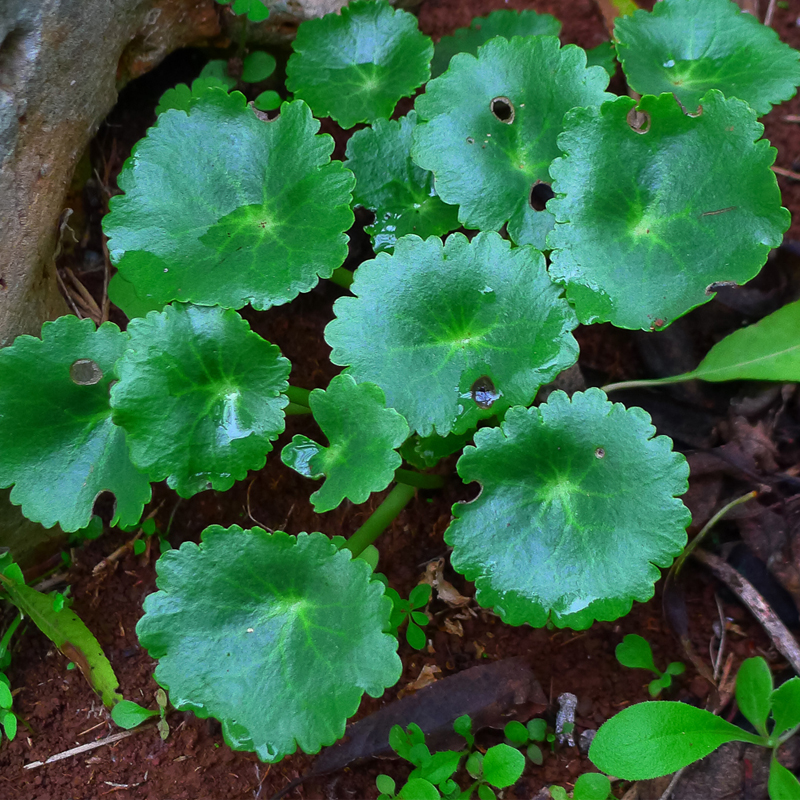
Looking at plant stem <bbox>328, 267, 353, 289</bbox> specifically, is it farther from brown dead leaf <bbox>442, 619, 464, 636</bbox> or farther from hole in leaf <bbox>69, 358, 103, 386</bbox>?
brown dead leaf <bbox>442, 619, 464, 636</bbox>

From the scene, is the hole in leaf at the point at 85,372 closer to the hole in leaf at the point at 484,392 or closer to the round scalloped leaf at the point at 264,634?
the round scalloped leaf at the point at 264,634

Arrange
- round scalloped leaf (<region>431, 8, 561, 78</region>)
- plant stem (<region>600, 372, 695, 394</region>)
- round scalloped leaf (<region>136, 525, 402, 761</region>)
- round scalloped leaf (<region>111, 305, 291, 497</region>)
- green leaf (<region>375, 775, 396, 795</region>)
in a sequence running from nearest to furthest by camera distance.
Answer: round scalloped leaf (<region>136, 525, 402, 761</region>) → round scalloped leaf (<region>111, 305, 291, 497</region>) → green leaf (<region>375, 775, 396, 795</region>) → plant stem (<region>600, 372, 695, 394</region>) → round scalloped leaf (<region>431, 8, 561, 78</region>)

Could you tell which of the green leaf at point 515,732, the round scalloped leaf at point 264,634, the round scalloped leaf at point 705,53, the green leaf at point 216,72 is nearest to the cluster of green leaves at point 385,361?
the round scalloped leaf at point 264,634

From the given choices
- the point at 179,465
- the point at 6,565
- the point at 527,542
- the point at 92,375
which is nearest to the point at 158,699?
the point at 6,565

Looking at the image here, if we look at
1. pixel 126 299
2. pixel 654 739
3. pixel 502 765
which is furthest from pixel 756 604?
pixel 126 299

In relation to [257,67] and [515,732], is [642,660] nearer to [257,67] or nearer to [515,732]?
[515,732]

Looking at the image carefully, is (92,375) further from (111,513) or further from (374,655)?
(374,655)

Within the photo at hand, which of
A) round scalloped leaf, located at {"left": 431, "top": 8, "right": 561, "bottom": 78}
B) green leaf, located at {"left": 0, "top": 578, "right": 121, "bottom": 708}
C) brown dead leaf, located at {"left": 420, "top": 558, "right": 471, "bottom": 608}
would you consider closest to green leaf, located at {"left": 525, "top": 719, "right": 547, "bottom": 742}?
brown dead leaf, located at {"left": 420, "top": 558, "right": 471, "bottom": 608}
